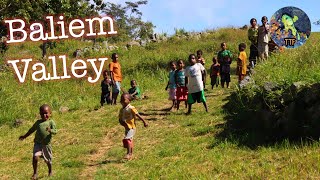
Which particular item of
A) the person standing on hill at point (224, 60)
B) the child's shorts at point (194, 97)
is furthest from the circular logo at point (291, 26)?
the child's shorts at point (194, 97)

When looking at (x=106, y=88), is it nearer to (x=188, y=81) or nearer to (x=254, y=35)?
(x=188, y=81)

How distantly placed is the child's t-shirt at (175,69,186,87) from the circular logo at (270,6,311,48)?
3.59 meters

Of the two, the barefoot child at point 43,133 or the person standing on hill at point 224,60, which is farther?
the person standing on hill at point 224,60

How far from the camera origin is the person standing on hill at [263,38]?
44.2 ft

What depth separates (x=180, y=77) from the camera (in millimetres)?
11641

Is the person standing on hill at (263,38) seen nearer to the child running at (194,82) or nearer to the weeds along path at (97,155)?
the child running at (194,82)

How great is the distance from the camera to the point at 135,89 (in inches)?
558

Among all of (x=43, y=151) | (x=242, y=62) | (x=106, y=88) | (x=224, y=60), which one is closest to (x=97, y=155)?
(x=43, y=151)

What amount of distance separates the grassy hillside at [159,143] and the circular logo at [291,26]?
85cm

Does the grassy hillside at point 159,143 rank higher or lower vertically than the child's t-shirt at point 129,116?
lower

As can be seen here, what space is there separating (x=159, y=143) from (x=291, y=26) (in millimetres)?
6118

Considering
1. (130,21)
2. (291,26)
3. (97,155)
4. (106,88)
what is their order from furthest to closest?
(130,21), (106,88), (291,26), (97,155)

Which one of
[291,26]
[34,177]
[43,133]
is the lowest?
[34,177]

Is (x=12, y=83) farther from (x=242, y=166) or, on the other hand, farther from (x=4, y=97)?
(x=242, y=166)
